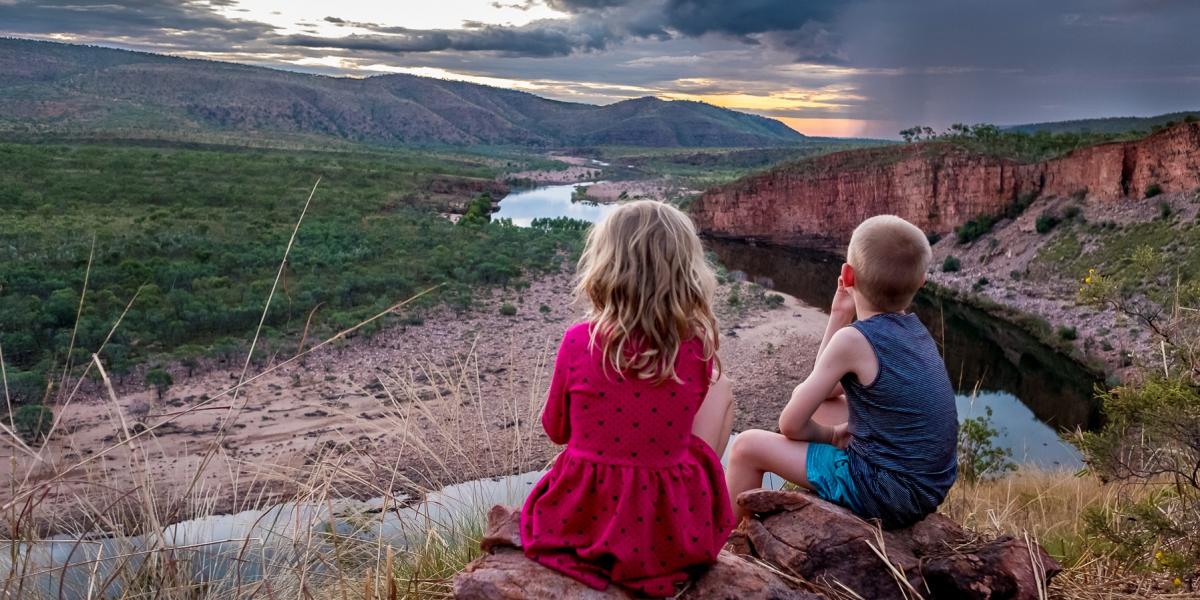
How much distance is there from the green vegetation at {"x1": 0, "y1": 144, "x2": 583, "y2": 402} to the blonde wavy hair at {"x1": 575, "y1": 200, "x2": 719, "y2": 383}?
2.56 meters

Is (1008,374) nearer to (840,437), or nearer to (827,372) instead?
(840,437)

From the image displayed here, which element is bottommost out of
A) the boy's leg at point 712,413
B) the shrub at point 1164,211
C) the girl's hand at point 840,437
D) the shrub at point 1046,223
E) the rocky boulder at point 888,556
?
the shrub at point 1046,223

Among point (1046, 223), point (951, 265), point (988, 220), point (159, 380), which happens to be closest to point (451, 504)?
point (159, 380)

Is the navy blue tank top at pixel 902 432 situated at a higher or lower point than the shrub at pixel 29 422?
higher

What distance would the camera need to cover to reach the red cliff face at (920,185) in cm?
2331

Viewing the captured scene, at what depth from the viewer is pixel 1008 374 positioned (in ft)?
53.1

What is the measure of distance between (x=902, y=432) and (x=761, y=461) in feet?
1.54

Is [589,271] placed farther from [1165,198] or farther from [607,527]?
[1165,198]

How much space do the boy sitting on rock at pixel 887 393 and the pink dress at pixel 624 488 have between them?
0.54 m

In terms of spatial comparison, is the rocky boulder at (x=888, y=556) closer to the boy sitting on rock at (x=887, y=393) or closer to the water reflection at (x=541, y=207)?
the boy sitting on rock at (x=887, y=393)

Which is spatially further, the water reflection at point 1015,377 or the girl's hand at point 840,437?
the water reflection at point 1015,377

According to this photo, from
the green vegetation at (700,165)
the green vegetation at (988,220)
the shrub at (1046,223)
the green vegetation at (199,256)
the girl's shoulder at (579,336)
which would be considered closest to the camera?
the girl's shoulder at (579,336)

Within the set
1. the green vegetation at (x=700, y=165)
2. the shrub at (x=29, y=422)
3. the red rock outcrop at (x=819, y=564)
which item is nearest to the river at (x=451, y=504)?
the red rock outcrop at (x=819, y=564)

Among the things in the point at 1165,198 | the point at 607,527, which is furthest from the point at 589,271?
the point at 1165,198
